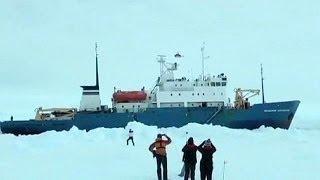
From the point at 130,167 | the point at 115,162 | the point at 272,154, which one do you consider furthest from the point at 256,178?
the point at 272,154

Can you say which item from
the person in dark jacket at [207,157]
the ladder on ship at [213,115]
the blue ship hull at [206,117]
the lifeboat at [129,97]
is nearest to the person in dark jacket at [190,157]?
the person in dark jacket at [207,157]

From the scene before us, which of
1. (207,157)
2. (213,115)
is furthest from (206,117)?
(207,157)

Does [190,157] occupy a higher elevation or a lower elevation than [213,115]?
lower

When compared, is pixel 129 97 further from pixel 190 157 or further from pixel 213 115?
pixel 190 157

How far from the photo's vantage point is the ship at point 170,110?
43.0m

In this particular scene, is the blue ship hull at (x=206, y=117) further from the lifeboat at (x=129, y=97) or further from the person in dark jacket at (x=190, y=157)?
the person in dark jacket at (x=190, y=157)

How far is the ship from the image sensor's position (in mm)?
43031

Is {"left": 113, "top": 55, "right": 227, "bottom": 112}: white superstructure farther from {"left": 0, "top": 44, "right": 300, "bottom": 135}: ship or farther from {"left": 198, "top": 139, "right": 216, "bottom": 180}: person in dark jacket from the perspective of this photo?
{"left": 198, "top": 139, "right": 216, "bottom": 180}: person in dark jacket

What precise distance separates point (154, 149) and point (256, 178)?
8.86 ft

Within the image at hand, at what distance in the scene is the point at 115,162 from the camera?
1720 centimetres

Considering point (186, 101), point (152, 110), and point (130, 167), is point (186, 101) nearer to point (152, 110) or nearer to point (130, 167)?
point (152, 110)

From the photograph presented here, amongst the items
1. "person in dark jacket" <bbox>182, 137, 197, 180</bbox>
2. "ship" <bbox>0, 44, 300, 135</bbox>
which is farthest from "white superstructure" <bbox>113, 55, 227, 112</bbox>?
"person in dark jacket" <bbox>182, 137, 197, 180</bbox>

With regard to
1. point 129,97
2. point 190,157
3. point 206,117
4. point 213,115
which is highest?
point 129,97

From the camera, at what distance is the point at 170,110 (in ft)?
142
